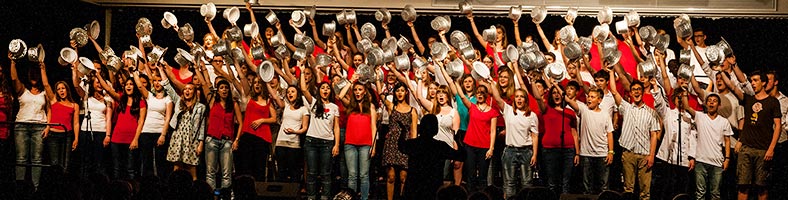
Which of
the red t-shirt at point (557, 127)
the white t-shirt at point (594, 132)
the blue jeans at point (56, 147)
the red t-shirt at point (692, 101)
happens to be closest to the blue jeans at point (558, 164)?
the red t-shirt at point (557, 127)

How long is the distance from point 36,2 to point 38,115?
8.11 feet

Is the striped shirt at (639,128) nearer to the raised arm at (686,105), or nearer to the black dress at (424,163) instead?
the raised arm at (686,105)

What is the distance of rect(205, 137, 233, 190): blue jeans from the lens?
10.7 meters

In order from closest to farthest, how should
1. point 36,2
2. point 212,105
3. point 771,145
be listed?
point 771,145
point 212,105
point 36,2

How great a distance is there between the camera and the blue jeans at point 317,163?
415 inches

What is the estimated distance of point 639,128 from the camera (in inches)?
419

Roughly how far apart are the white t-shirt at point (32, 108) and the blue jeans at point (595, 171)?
5.93 m

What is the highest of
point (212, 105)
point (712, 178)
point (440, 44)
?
point (440, 44)

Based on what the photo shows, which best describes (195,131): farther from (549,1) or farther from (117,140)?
(549,1)

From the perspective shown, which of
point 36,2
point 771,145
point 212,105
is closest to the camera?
point 771,145

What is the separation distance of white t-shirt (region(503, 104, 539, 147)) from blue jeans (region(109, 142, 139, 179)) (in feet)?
13.5

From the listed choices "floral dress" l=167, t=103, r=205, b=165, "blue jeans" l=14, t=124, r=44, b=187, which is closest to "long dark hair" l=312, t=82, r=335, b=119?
"floral dress" l=167, t=103, r=205, b=165

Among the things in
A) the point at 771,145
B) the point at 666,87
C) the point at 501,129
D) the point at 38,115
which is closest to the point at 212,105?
the point at 38,115

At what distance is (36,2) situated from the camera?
1334 cm
